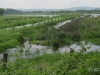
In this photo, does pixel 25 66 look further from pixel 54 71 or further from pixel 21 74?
pixel 54 71

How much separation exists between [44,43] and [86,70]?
2075cm

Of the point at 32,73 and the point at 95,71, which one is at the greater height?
the point at 95,71

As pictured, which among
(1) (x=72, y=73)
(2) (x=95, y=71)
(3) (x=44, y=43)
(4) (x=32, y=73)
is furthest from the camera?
(3) (x=44, y=43)

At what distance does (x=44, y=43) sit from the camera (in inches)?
1025

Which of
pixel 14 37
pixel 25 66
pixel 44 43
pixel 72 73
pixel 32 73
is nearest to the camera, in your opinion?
pixel 72 73

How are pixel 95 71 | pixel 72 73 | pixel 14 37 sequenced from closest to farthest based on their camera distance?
1. pixel 95 71
2. pixel 72 73
3. pixel 14 37

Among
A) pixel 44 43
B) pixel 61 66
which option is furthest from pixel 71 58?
pixel 44 43

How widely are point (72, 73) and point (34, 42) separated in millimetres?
21385

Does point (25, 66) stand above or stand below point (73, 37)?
above

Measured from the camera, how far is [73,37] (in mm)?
29828

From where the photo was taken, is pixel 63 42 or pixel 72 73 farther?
pixel 63 42

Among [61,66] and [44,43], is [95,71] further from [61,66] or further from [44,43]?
[44,43]

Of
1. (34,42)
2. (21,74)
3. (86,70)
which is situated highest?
(86,70)

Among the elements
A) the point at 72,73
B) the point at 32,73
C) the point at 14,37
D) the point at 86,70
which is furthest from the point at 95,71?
the point at 14,37
